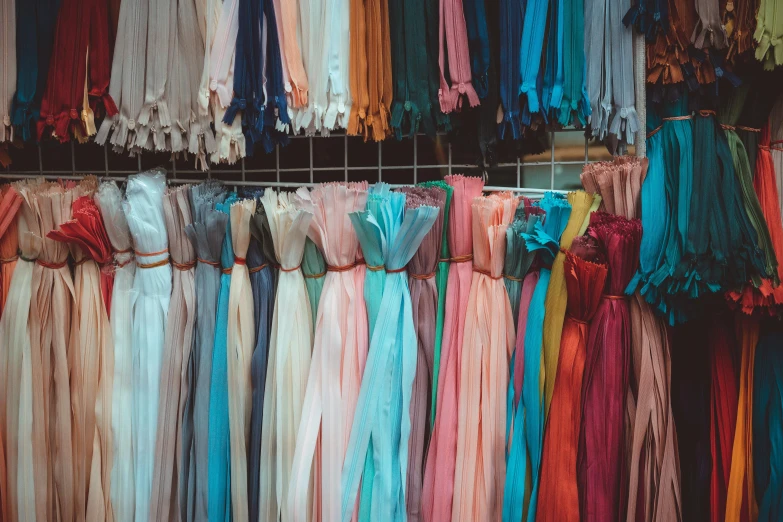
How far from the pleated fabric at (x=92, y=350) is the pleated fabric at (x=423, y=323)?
0.69 meters

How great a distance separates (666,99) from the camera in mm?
1342

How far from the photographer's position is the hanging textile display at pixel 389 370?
4.28 feet

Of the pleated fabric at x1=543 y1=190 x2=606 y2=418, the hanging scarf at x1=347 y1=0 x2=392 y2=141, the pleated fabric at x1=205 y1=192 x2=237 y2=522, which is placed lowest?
the pleated fabric at x1=205 y1=192 x2=237 y2=522

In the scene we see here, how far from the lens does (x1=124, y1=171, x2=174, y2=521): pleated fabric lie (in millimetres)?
1426

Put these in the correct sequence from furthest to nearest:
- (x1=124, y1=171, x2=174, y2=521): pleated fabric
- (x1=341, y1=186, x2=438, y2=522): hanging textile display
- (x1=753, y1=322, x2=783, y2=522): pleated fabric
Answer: (x1=124, y1=171, x2=174, y2=521): pleated fabric < (x1=341, y1=186, x2=438, y2=522): hanging textile display < (x1=753, y1=322, x2=783, y2=522): pleated fabric

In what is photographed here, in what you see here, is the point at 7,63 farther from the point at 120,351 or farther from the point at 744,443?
the point at 744,443

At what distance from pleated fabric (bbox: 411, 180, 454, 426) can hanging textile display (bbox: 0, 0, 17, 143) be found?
0.99 meters

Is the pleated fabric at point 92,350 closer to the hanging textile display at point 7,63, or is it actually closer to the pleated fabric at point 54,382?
the pleated fabric at point 54,382

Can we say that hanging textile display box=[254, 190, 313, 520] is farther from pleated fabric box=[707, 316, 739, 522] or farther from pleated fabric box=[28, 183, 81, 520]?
pleated fabric box=[707, 316, 739, 522]

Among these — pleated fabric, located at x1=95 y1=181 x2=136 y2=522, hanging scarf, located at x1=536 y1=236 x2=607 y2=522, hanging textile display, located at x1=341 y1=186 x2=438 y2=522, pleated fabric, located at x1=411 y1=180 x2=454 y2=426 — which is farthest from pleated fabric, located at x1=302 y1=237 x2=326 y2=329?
hanging scarf, located at x1=536 y1=236 x2=607 y2=522

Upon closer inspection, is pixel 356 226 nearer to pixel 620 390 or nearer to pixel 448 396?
pixel 448 396

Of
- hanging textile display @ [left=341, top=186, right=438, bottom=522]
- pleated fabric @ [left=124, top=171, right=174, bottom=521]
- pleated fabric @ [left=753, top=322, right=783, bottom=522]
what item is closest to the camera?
pleated fabric @ [left=753, top=322, right=783, bottom=522]

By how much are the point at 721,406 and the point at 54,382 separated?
1.46 meters

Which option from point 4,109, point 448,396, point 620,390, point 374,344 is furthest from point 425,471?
point 4,109
